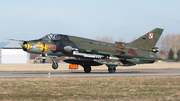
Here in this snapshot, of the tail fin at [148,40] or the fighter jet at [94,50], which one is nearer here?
the fighter jet at [94,50]

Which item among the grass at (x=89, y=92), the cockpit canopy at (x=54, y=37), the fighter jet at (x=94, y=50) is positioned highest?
the cockpit canopy at (x=54, y=37)

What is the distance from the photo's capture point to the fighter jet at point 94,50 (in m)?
24.9

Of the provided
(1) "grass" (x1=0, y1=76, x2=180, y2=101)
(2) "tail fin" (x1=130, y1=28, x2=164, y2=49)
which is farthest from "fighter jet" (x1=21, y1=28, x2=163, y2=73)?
(1) "grass" (x1=0, y1=76, x2=180, y2=101)

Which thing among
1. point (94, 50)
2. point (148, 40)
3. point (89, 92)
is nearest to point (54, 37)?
point (94, 50)

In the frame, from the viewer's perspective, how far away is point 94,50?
27.0 metres

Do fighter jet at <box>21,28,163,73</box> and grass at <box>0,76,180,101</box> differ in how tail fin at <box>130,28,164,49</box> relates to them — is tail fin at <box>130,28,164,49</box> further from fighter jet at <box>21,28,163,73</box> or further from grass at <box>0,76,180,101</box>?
grass at <box>0,76,180,101</box>

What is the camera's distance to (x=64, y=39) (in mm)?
26016

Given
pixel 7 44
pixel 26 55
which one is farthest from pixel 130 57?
pixel 7 44

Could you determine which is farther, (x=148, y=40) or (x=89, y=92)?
(x=148, y=40)

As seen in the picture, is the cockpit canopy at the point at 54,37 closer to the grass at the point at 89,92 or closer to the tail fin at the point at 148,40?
the tail fin at the point at 148,40

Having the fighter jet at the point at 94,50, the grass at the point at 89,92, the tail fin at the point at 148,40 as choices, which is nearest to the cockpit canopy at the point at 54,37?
the fighter jet at the point at 94,50

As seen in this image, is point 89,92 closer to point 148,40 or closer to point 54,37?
point 54,37

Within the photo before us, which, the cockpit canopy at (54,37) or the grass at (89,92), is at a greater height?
the cockpit canopy at (54,37)

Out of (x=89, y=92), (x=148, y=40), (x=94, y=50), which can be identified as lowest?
(x=89, y=92)
